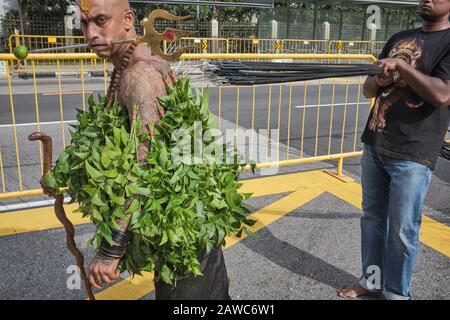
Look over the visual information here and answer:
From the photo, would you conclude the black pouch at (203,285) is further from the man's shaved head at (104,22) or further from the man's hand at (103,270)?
the man's shaved head at (104,22)

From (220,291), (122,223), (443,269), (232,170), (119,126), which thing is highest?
(119,126)

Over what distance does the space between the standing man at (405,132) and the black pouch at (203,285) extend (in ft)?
3.74

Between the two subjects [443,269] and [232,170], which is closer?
[232,170]

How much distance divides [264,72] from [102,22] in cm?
74

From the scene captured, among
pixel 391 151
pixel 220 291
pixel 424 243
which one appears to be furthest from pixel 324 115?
pixel 220 291

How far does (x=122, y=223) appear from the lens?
71.1 inches

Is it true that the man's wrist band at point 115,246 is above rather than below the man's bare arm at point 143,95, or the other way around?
below

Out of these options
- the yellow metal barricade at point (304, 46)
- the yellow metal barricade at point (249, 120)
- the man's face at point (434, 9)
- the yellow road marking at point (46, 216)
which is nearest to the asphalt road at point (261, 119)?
the yellow metal barricade at point (249, 120)

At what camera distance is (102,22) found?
6.06 ft

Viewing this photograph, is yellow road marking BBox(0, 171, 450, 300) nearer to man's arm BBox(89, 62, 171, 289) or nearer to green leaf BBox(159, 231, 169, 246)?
man's arm BBox(89, 62, 171, 289)

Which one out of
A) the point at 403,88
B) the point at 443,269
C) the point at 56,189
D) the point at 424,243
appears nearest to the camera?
the point at 56,189

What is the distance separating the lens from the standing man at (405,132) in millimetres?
2350
